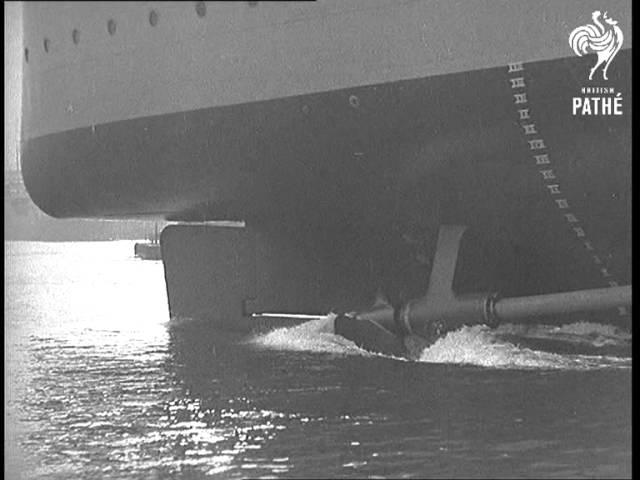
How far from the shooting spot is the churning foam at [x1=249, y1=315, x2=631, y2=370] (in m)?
7.41

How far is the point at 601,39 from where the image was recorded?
6988 millimetres

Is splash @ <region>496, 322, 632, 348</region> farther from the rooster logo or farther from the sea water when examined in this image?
the rooster logo

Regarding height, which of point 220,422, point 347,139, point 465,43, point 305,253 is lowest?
point 220,422

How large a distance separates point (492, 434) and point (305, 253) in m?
4.69

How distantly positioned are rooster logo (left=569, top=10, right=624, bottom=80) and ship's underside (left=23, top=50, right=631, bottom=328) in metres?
0.06

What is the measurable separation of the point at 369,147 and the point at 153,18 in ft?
8.02

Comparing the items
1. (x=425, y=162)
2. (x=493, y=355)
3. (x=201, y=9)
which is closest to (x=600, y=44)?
(x=425, y=162)

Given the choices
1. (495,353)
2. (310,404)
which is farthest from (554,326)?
(310,404)

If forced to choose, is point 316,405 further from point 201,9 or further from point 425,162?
point 201,9

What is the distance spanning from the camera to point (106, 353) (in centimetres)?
937

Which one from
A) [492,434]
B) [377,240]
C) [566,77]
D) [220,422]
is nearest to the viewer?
[492,434]

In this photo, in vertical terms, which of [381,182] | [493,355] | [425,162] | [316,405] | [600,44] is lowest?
[316,405]

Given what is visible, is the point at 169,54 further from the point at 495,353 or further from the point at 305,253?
the point at 495,353

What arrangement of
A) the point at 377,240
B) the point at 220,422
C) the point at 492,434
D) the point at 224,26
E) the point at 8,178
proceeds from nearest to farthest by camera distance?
1. the point at 492,434
2. the point at 220,422
3. the point at 224,26
4. the point at 377,240
5. the point at 8,178
